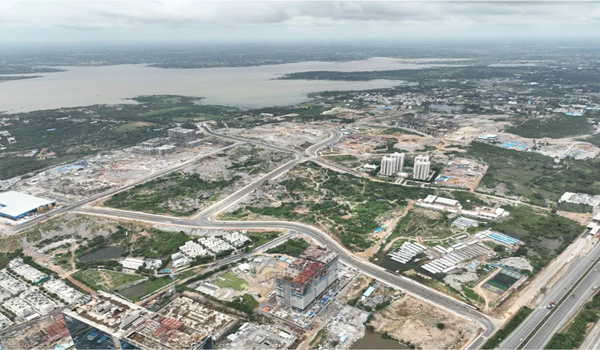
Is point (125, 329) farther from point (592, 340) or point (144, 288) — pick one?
point (592, 340)

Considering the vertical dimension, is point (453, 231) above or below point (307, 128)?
below

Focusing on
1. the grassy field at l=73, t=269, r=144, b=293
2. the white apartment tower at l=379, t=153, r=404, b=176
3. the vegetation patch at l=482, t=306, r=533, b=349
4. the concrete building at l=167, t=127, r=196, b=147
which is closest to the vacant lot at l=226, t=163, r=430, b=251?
the white apartment tower at l=379, t=153, r=404, b=176

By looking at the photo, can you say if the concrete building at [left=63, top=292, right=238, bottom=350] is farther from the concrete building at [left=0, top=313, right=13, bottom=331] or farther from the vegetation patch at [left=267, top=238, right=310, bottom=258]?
the vegetation patch at [left=267, top=238, right=310, bottom=258]

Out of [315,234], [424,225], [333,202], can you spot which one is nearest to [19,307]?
[315,234]

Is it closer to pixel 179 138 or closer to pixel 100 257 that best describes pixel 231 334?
pixel 100 257

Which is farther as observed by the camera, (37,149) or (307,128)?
(307,128)

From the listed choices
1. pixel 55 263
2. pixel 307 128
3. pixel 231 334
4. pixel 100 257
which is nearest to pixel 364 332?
pixel 231 334
